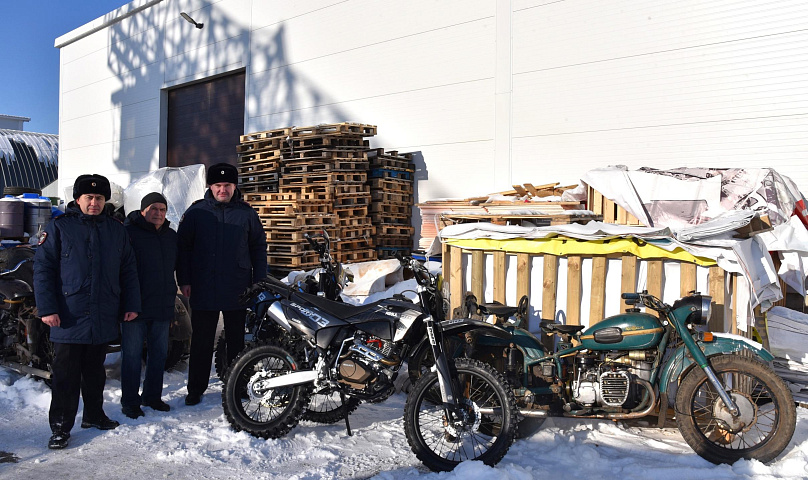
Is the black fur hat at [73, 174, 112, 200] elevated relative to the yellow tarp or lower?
elevated

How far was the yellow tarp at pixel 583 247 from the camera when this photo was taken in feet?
17.0

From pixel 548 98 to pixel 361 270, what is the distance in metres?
4.27

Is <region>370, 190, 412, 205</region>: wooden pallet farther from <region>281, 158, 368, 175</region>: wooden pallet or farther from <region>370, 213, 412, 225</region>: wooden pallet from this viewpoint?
<region>281, 158, 368, 175</region>: wooden pallet

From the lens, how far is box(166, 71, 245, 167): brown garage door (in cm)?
1561

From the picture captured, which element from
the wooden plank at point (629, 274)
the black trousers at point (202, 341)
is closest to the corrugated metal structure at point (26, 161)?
the black trousers at point (202, 341)

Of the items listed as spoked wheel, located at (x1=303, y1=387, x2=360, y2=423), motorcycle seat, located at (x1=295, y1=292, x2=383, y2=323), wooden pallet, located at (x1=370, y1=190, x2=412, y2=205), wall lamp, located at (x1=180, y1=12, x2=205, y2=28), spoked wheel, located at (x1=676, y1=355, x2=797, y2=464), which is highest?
wall lamp, located at (x1=180, y1=12, x2=205, y2=28)

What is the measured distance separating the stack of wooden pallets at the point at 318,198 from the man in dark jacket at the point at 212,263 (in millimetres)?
4487

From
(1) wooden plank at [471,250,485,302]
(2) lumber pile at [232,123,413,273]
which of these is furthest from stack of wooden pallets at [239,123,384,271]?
(1) wooden plank at [471,250,485,302]

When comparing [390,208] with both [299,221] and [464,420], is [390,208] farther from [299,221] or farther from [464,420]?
[464,420]

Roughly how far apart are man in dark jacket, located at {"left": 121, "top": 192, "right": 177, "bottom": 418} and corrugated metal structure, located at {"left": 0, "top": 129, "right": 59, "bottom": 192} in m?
24.5

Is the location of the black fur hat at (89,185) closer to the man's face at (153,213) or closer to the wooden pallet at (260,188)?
the man's face at (153,213)

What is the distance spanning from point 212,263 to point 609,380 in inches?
138

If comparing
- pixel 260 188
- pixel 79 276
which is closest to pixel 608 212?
pixel 79 276

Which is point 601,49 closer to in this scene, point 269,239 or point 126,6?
point 269,239
